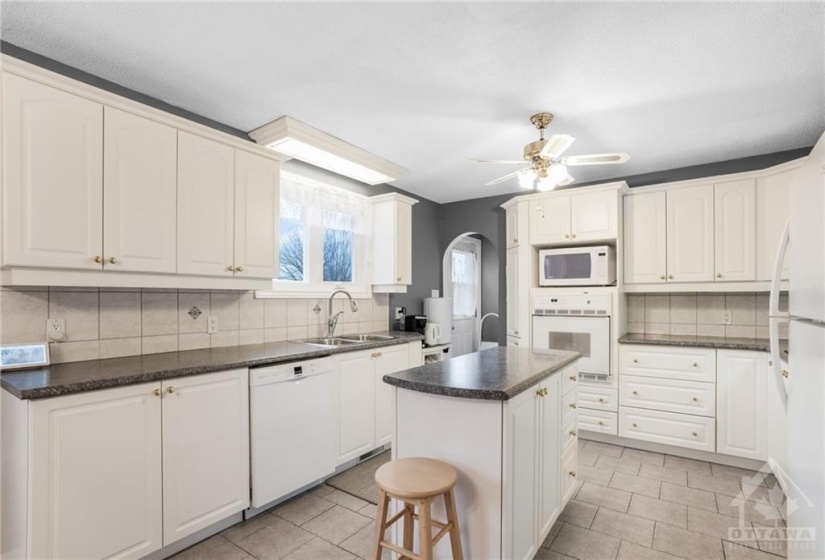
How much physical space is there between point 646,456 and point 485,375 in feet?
7.95

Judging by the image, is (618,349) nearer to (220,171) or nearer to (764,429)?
(764,429)

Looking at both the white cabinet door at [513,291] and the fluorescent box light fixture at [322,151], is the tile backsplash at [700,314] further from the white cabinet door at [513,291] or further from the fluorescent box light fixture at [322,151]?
the fluorescent box light fixture at [322,151]

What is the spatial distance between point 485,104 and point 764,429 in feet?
10.3

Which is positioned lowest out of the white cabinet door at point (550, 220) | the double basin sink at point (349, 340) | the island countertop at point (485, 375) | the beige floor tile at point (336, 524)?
the beige floor tile at point (336, 524)

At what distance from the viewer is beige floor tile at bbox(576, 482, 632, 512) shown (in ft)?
8.30

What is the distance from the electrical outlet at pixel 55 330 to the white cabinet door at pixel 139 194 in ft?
1.36

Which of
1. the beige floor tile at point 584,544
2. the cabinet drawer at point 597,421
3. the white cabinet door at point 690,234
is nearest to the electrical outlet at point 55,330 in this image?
the beige floor tile at point 584,544

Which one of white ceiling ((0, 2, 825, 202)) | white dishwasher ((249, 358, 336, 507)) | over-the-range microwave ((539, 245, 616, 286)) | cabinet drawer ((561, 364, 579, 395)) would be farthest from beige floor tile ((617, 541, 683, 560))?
white ceiling ((0, 2, 825, 202))

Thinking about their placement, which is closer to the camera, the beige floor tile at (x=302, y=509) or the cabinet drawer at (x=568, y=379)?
the cabinet drawer at (x=568, y=379)

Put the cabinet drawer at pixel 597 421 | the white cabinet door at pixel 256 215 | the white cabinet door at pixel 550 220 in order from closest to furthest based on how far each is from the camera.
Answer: the white cabinet door at pixel 256 215 → the cabinet drawer at pixel 597 421 → the white cabinet door at pixel 550 220

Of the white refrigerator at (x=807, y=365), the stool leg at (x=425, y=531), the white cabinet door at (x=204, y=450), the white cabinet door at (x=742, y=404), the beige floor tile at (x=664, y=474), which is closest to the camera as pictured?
the white refrigerator at (x=807, y=365)

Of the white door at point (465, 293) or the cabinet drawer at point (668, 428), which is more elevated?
the white door at point (465, 293)

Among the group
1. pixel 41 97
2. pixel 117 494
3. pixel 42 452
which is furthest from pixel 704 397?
pixel 41 97

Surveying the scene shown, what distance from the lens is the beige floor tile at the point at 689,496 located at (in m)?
2.54
